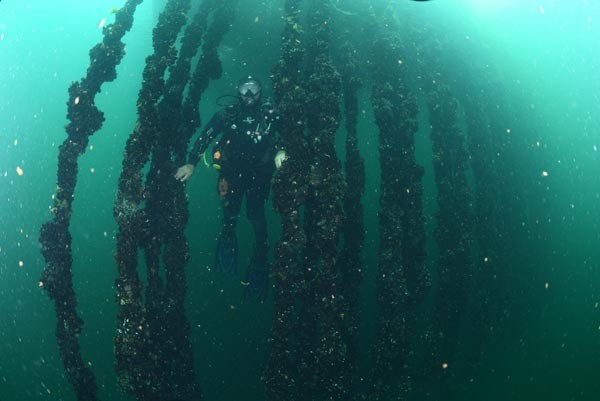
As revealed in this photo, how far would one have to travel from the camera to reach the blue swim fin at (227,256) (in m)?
6.58

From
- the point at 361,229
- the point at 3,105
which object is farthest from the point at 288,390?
the point at 3,105

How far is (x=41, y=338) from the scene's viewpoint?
2364 cm

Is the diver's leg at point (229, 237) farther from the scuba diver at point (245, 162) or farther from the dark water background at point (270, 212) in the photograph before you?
the dark water background at point (270, 212)

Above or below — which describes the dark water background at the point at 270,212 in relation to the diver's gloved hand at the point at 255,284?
above

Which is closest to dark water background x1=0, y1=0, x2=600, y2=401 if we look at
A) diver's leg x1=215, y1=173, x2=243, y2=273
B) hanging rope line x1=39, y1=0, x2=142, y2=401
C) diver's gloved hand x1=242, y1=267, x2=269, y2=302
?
diver's leg x1=215, y1=173, x2=243, y2=273

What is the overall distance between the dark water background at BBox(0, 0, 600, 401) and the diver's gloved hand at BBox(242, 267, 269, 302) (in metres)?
4.99

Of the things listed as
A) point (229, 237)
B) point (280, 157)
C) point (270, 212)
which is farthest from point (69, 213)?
point (270, 212)

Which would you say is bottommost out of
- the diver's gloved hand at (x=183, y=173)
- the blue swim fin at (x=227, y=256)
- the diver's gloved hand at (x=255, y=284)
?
the diver's gloved hand at (x=255, y=284)

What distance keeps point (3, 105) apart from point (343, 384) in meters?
34.7

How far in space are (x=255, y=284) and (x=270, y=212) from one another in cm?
948

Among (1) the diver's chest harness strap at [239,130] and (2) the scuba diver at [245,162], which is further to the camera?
(2) the scuba diver at [245,162]

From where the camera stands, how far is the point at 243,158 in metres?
6.26

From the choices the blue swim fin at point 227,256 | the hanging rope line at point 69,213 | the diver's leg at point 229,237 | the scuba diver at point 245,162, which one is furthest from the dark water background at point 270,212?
the blue swim fin at point 227,256

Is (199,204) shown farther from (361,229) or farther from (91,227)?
(91,227)
